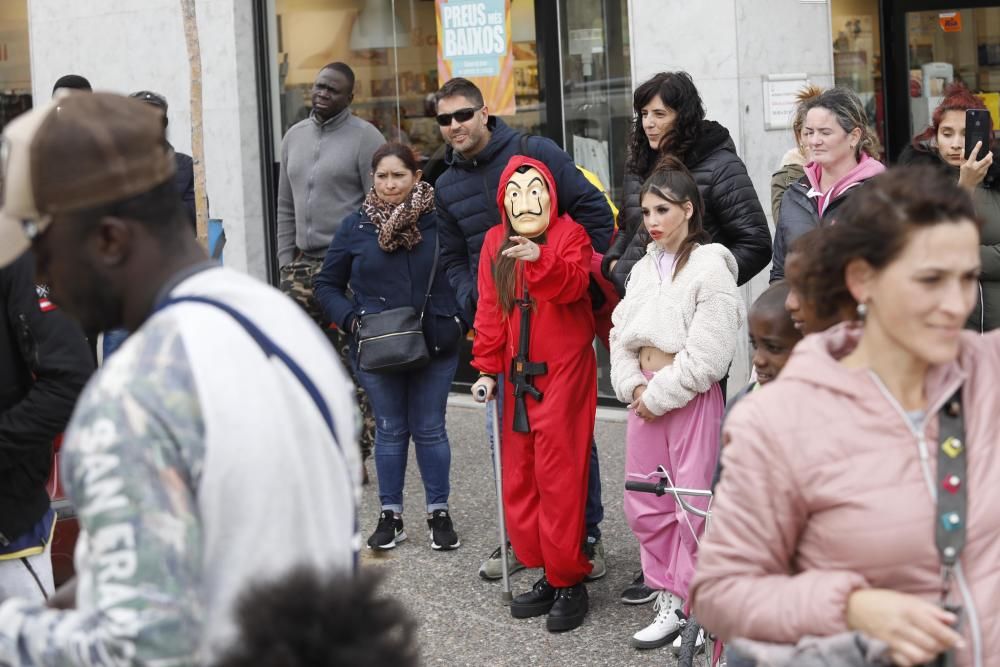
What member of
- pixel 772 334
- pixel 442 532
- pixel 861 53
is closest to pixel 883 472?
pixel 772 334

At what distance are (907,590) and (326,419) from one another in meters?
1.05

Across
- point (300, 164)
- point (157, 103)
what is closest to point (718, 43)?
point (300, 164)

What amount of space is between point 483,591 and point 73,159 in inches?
185

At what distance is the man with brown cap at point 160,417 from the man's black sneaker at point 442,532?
16.3 feet

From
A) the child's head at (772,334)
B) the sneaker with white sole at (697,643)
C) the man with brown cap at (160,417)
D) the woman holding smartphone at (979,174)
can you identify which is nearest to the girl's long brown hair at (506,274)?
the sneaker with white sole at (697,643)

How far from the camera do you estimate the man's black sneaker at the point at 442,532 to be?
719 cm

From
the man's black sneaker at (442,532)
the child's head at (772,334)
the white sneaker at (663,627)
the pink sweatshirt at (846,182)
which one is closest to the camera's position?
the child's head at (772,334)

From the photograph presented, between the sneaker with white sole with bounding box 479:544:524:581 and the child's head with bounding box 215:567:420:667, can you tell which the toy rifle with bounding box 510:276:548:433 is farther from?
the child's head with bounding box 215:567:420:667

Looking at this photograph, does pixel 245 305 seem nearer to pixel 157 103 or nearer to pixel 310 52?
pixel 157 103

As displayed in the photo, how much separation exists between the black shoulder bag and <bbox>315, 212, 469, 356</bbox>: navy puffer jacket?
0.31 ft

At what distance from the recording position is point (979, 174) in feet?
19.0

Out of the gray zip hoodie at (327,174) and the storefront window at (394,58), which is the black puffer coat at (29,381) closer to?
the gray zip hoodie at (327,174)

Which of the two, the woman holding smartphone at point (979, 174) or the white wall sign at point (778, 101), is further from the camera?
the white wall sign at point (778, 101)

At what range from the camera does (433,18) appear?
10.4 meters
